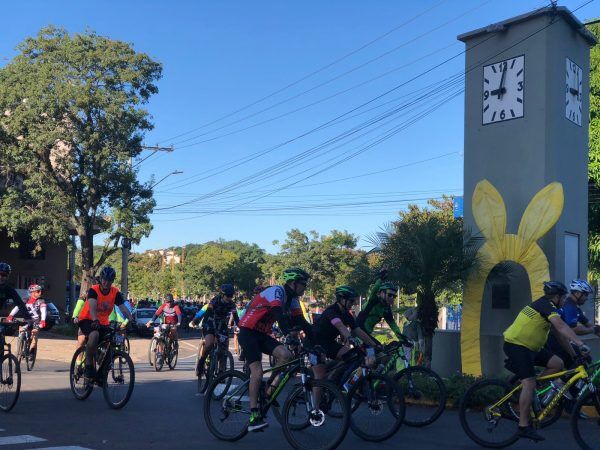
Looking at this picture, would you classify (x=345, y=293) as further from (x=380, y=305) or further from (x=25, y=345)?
(x=25, y=345)

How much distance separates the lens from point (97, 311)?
10352 millimetres

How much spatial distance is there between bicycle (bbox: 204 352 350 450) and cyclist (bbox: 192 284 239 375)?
3.96 m

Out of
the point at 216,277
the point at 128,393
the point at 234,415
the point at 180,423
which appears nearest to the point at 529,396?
the point at 234,415

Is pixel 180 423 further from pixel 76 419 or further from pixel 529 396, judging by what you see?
pixel 529 396

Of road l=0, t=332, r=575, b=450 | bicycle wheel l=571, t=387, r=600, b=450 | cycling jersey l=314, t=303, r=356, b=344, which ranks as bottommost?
road l=0, t=332, r=575, b=450

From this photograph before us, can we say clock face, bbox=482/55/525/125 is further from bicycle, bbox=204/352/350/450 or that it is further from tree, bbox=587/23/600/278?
tree, bbox=587/23/600/278

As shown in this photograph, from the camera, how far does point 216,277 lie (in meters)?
72.9

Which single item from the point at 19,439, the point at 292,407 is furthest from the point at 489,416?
the point at 19,439

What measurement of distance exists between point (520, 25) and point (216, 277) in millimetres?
60952

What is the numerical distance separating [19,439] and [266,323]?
298cm

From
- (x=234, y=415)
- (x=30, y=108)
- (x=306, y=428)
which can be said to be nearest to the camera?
(x=306, y=428)

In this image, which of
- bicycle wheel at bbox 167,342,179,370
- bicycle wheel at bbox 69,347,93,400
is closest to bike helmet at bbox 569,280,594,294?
bicycle wheel at bbox 69,347,93,400

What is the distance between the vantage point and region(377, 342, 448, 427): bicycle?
29.6 feet

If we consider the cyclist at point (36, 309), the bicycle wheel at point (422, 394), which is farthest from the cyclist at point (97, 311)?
the cyclist at point (36, 309)
